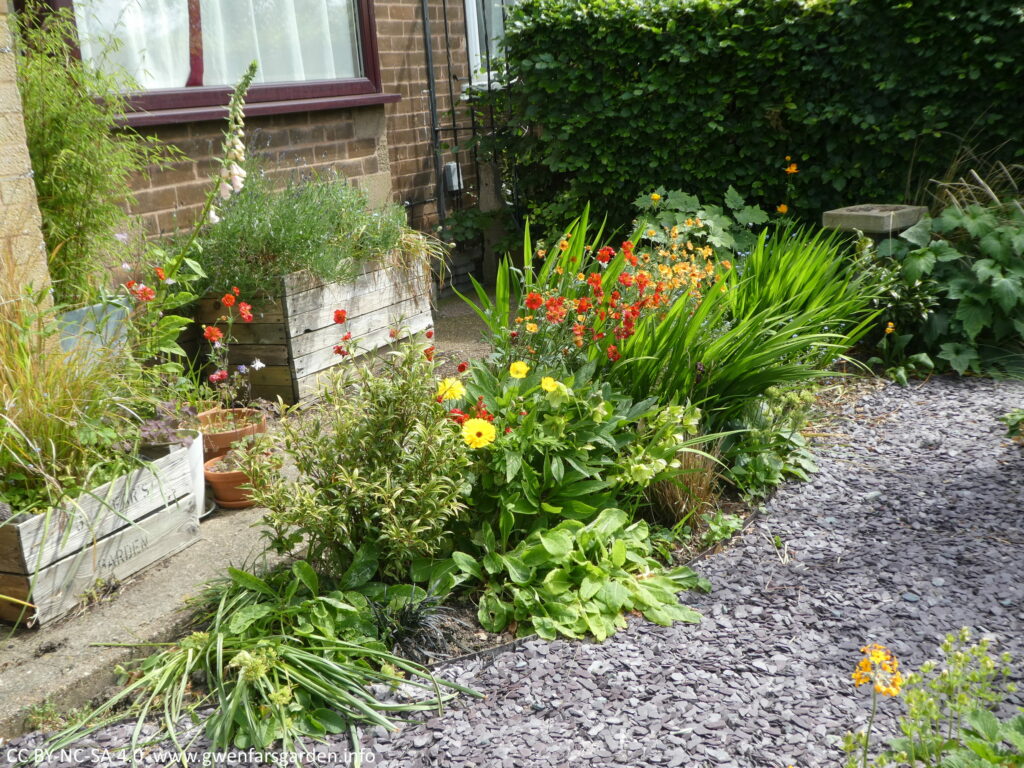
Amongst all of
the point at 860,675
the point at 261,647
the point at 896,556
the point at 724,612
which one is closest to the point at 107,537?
the point at 261,647

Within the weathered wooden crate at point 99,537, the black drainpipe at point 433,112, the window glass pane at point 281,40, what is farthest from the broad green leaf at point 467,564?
the black drainpipe at point 433,112

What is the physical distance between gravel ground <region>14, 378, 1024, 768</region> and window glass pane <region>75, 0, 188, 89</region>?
3219mm

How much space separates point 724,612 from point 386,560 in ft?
3.24

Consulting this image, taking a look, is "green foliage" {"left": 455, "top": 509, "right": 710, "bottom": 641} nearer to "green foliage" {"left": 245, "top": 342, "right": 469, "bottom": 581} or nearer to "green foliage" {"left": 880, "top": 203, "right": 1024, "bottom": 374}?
"green foliage" {"left": 245, "top": 342, "right": 469, "bottom": 581}

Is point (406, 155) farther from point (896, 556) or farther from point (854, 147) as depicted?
point (896, 556)

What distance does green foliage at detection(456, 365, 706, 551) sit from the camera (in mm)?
2795

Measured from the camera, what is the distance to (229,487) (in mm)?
3412

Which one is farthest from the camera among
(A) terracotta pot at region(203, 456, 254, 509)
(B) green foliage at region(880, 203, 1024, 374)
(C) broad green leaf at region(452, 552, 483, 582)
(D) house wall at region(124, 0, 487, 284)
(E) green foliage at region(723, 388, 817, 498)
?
(B) green foliage at region(880, 203, 1024, 374)

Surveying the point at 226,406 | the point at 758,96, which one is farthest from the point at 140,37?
the point at 758,96

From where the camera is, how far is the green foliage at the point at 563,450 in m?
2.79

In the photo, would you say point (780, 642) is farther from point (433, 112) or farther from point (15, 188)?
point (433, 112)

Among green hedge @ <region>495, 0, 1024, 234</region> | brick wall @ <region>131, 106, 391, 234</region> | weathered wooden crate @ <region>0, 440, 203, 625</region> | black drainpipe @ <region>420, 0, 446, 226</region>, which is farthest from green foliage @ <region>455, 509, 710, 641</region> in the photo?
black drainpipe @ <region>420, 0, 446, 226</region>

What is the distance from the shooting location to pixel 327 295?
447 centimetres

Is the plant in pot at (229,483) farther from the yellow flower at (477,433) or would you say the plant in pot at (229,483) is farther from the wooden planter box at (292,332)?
the yellow flower at (477,433)
